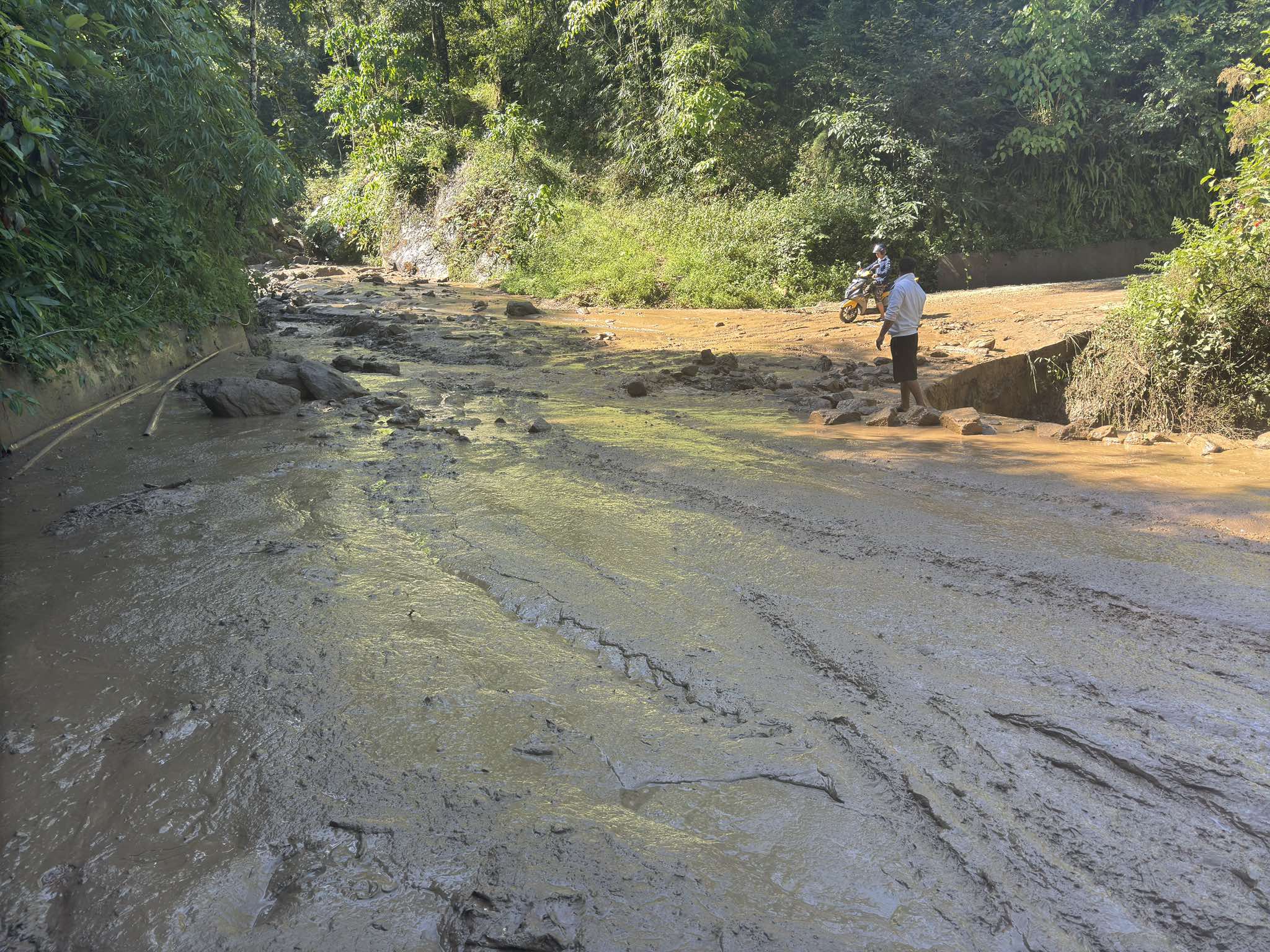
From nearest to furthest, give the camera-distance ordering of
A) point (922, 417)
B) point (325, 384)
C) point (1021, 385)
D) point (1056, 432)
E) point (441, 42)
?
point (1056, 432)
point (922, 417)
point (325, 384)
point (1021, 385)
point (441, 42)

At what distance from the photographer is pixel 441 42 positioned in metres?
26.3

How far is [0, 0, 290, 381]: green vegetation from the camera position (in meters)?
4.75

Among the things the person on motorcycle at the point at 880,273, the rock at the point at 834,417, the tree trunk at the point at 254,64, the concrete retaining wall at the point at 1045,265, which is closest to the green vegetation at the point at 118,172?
the tree trunk at the point at 254,64

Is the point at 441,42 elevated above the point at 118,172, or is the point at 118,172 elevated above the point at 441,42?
the point at 441,42

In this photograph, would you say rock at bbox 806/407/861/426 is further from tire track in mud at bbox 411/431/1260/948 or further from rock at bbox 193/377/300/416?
rock at bbox 193/377/300/416

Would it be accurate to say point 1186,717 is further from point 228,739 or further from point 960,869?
point 228,739

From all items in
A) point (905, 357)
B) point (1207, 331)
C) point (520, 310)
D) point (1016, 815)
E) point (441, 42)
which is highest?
point (441, 42)

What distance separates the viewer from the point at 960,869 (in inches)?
89.4

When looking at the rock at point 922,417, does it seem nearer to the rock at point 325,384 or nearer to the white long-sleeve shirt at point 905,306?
the white long-sleeve shirt at point 905,306

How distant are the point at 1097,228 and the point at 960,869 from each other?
21.6m

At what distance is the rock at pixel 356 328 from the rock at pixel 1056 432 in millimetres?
11091

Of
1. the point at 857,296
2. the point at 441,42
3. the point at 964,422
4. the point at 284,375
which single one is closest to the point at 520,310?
the point at 857,296

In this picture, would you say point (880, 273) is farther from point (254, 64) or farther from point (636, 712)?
point (636, 712)

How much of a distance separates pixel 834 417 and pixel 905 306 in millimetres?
1533
